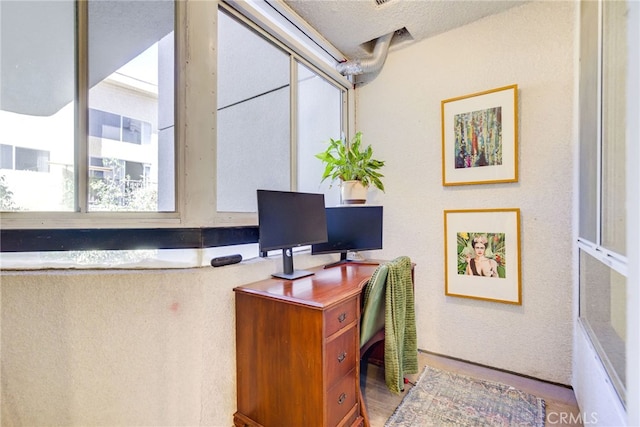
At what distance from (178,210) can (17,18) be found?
3.64 feet

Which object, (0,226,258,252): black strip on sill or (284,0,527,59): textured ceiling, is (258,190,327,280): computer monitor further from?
(284,0,527,59): textured ceiling

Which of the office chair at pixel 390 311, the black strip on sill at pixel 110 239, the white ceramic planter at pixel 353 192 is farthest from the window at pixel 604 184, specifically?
the black strip on sill at pixel 110 239

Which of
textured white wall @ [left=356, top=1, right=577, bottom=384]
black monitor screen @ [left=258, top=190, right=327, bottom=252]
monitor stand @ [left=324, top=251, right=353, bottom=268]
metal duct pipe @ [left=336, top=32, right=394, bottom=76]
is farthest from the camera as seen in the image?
metal duct pipe @ [left=336, top=32, right=394, bottom=76]

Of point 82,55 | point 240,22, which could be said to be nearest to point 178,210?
point 82,55

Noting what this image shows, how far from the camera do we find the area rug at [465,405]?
159 cm

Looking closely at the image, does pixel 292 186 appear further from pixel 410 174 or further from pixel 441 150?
pixel 441 150

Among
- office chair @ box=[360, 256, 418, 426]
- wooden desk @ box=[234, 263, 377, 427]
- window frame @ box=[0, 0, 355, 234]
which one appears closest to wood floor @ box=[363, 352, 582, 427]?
office chair @ box=[360, 256, 418, 426]

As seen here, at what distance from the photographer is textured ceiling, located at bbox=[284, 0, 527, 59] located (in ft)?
6.65

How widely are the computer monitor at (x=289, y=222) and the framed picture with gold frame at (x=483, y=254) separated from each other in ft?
3.80

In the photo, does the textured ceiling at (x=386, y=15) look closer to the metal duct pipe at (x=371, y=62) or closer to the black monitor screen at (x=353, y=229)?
the metal duct pipe at (x=371, y=62)

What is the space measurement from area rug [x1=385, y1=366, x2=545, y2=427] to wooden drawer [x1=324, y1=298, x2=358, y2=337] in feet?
2.37

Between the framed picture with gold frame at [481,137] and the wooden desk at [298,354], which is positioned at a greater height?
the framed picture with gold frame at [481,137]

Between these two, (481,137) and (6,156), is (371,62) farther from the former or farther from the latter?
(6,156)

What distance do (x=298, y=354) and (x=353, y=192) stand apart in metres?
1.40
